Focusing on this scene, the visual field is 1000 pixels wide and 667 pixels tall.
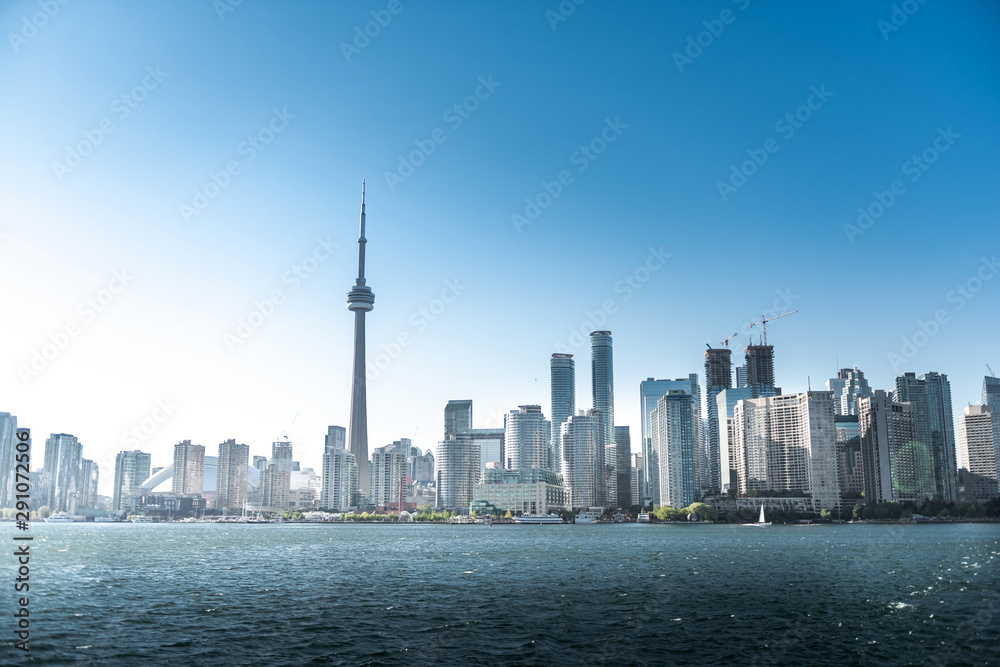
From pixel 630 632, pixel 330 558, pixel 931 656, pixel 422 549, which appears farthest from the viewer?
pixel 422 549

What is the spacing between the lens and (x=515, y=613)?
65.4 m

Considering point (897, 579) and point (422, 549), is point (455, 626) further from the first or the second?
point (422, 549)

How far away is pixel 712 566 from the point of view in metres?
108

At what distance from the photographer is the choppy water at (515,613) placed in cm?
4950

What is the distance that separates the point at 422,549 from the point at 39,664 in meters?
117

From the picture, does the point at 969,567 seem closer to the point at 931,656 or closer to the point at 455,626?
the point at 931,656

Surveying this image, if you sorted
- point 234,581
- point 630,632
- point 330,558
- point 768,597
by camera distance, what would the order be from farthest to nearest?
point 330,558
point 234,581
point 768,597
point 630,632

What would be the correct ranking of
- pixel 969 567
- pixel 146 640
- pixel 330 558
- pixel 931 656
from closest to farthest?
1. pixel 931 656
2. pixel 146 640
3. pixel 969 567
4. pixel 330 558

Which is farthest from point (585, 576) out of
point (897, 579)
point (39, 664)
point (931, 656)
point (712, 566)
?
point (39, 664)

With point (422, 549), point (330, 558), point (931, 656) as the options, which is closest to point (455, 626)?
point (931, 656)

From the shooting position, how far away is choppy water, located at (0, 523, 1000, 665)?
4950cm

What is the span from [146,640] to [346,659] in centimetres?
1606

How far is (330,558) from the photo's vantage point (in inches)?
5177

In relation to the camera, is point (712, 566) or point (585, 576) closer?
point (585, 576)
